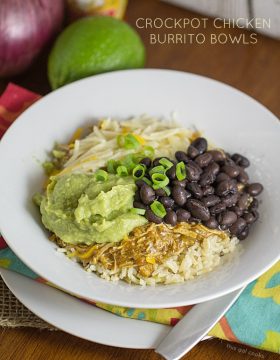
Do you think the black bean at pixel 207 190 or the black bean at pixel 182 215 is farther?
the black bean at pixel 207 190

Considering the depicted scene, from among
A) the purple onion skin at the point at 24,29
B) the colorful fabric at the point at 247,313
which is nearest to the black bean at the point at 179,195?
the colorful fabric at the point at 247,313

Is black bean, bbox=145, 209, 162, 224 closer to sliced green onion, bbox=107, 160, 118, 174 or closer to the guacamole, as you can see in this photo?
the guacamole

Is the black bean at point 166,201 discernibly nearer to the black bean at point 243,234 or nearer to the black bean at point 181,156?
the black bean at point 181,156

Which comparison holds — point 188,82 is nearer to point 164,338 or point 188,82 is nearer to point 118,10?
point 118,10

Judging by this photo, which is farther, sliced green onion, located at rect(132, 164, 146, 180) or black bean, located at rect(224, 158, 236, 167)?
black bean, located at rect(224, 158, 236, 167)

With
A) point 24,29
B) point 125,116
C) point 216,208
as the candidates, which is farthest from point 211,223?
point 24,29

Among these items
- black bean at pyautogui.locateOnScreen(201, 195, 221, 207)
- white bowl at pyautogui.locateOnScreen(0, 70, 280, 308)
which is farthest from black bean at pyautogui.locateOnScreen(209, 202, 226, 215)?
white bowl at pyautogui.locateOnScreen(0, 70, 280, 308)
